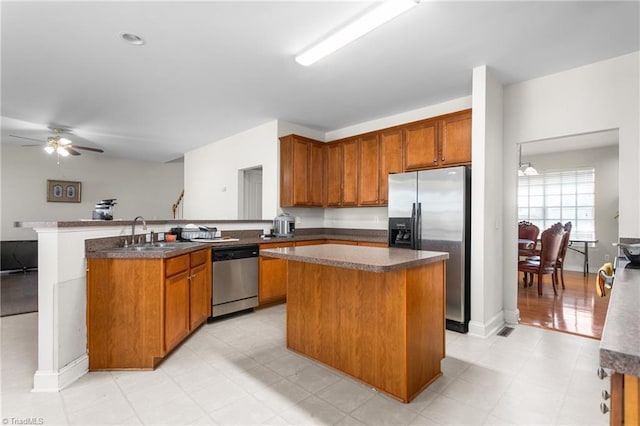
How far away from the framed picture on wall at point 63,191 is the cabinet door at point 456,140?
772 cm

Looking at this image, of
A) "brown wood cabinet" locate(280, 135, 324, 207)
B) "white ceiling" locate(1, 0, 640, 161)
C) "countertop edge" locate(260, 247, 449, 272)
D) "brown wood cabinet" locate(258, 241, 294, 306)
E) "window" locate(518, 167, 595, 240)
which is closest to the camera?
"countertop edge" locate(260, 247, 449, 272)

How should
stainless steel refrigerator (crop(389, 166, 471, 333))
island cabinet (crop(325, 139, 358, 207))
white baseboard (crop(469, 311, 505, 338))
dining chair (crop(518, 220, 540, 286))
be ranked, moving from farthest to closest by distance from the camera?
dining chair (crop(518, 220, 540, 286)) < island cabinet (crop(325, 139, 358, 207)) < stainless steel refrigerator (crop(389, 166, 471, 333)) < white baseboard (crop(469, 311, 505, 338))

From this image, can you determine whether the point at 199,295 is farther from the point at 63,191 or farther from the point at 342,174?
the point at 63,191

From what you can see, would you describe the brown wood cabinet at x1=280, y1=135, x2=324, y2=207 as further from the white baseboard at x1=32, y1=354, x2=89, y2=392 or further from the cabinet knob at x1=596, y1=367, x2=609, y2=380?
the cabinet knob at x1=596, y1=367, x2=609, y2=380

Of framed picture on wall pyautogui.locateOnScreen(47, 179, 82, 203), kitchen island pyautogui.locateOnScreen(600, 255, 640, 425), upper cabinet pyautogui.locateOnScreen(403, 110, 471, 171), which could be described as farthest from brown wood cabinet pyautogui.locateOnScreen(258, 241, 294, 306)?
framed picture on wall pyautogui.locateOnScreen(47, 179, 82, 203)

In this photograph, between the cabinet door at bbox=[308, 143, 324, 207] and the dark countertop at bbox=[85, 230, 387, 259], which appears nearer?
the dark countertop at bbox=[85, 230, 387, 259]

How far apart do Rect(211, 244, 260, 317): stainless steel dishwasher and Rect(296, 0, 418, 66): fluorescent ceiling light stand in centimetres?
212

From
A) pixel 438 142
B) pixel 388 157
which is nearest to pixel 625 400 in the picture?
pixel 438 142

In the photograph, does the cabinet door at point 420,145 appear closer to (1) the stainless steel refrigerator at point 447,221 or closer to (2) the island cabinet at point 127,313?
(1) the stainless steel refrigerator at point 447,221

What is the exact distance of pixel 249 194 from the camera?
585cm

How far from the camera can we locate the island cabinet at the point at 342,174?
4.79m

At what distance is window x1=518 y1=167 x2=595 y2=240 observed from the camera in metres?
6.54

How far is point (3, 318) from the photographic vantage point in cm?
347

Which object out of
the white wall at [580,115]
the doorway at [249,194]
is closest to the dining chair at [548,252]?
the white wall at [580,115]
